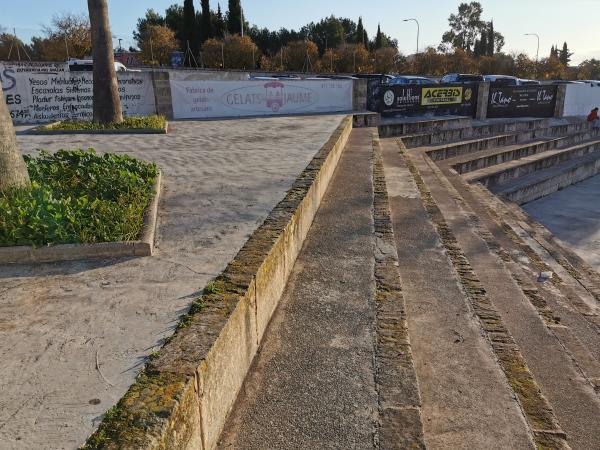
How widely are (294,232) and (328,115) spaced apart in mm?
12504

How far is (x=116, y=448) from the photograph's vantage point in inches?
75.1

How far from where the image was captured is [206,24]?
5322 cm

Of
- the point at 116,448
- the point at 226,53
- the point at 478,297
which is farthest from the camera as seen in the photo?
the point at 226,53

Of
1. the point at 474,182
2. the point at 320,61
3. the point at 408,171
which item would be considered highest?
the point at 320,61

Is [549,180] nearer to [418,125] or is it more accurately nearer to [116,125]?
[418,125]

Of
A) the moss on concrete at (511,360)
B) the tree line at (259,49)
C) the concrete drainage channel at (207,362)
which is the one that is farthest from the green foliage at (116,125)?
the tree line at (259,49)

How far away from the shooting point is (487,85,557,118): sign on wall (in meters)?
21.1

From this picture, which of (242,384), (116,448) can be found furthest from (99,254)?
(116,448)

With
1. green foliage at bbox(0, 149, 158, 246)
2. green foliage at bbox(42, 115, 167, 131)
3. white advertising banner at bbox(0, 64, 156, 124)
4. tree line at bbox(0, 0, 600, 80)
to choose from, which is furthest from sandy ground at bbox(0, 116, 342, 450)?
tree line at bbox(0, 0, 600, 80)

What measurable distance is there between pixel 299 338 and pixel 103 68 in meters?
12.0

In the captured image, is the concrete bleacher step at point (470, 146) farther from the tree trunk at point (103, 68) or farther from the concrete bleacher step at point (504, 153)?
the tree trunk at point (103, 68)

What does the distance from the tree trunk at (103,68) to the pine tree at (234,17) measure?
4585 centimetres

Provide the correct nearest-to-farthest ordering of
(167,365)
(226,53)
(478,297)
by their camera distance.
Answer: (167,365) < (478,297) < (226,53)

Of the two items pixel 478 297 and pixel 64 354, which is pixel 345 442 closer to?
pixel 64 354
